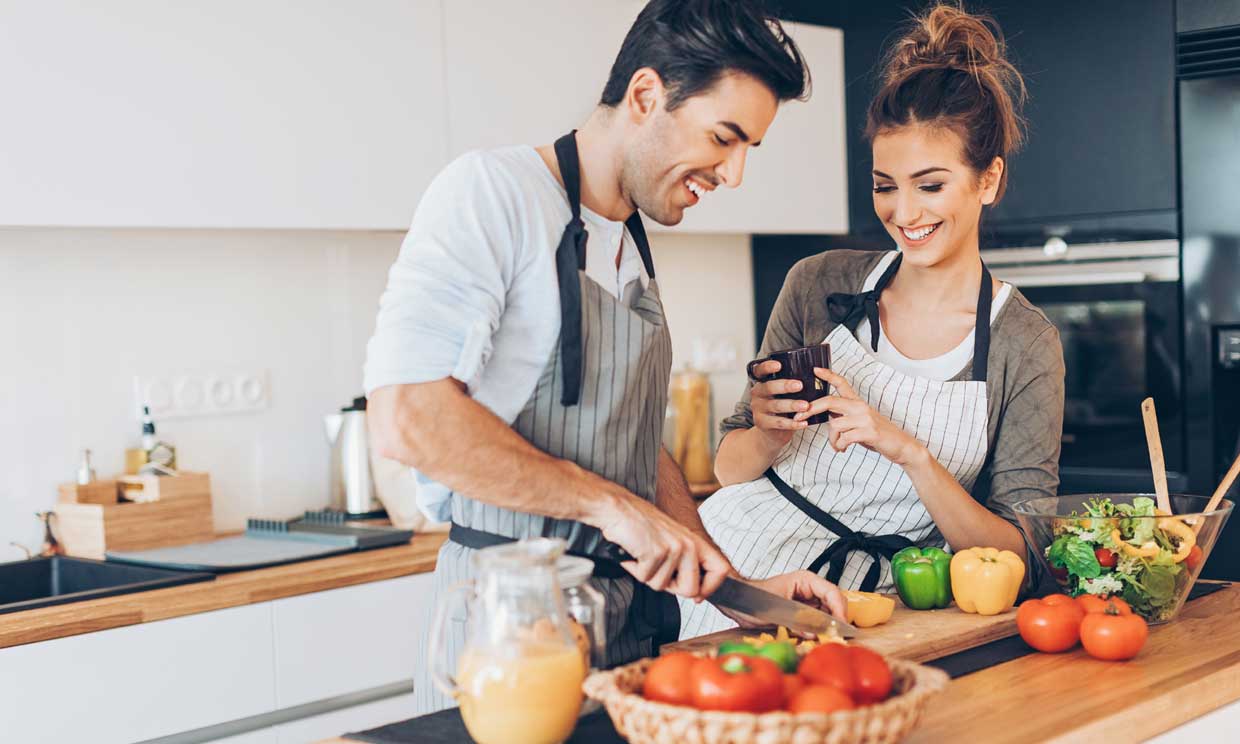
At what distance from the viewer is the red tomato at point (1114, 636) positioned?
1.51m

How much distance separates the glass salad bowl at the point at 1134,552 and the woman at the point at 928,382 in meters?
0.20

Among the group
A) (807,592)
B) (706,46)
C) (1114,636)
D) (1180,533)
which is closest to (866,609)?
(807,592)

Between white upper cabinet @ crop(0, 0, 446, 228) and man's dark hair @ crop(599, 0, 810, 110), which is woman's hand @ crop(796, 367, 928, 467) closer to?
man's dark hair @ crop(599, 0, 810, 110)

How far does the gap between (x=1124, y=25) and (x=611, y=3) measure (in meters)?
1.21

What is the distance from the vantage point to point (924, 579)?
1791 millimetres

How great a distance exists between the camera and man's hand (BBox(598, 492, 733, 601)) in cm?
137

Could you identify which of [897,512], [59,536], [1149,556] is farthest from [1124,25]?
[59,536]

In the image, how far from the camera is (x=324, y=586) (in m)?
2.50

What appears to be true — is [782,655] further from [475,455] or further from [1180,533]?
[1180,533]

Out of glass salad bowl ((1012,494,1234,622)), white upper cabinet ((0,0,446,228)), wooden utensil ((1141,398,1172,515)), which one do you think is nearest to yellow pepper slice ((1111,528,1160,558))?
glass salad bowl ((1012,494,1234,622))

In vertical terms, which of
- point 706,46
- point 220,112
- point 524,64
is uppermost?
point 524,64

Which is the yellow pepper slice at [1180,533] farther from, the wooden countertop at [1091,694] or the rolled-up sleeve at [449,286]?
the rolled-up sleeve at [449,286]

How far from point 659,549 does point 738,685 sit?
314 millimetres

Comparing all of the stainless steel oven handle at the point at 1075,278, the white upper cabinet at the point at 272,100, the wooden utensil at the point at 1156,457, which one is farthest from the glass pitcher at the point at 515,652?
the stainless steel oven handle at the point at 1075,278
